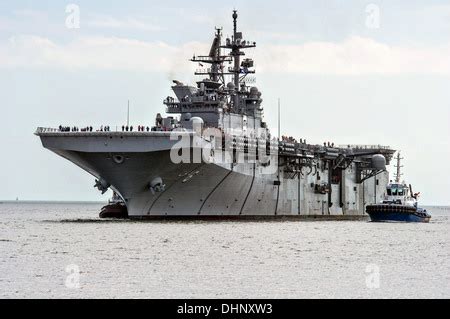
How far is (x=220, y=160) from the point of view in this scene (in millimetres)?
52656

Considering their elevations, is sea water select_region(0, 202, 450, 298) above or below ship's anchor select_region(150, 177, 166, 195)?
below

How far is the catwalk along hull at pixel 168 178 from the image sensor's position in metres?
48.5

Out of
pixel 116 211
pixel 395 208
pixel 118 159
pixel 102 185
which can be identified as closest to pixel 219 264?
pixel 118 159

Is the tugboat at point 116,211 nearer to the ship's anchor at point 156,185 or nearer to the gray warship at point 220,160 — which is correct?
the gray warship at point 220,160

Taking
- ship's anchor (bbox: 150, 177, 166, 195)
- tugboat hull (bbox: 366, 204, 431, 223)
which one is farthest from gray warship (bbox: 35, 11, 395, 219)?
tugboat hull (bbox: 366, 204, 431, 223)

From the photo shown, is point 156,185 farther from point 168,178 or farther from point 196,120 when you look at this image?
point 196,120

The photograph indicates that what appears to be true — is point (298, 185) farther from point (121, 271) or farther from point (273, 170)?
point (121, 271)

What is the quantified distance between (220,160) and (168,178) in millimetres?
3065

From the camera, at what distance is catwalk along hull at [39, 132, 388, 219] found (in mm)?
48500

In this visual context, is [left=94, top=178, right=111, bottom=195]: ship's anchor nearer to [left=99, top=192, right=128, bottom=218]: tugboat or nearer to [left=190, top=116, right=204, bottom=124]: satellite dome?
[left=190, top=116, right=204, bottom=124]: satellite dome

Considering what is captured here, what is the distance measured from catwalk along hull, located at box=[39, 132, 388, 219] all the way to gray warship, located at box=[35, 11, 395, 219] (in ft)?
0.16

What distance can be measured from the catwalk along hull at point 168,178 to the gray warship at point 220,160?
5 cm

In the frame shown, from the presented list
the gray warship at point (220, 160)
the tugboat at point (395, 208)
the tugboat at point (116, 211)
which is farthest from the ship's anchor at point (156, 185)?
the tugboat at point (395, 208)
